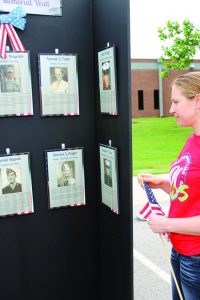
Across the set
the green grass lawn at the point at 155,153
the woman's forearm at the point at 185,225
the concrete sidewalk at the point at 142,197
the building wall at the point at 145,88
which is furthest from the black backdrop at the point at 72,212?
the building wall at the point at 145,88

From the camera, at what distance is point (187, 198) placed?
75.6 inches

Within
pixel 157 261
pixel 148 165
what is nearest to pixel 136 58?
pixel 148 165

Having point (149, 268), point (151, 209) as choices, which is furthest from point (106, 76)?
point (149, 268)

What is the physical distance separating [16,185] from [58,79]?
31.2 inches

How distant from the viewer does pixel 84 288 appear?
2951mm

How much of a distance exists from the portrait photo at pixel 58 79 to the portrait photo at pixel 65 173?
0.52 meters

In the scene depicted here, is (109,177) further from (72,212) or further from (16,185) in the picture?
(16,185)

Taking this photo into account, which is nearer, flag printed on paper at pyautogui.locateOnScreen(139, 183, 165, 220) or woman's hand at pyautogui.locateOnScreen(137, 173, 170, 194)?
flag printed on paper at pyautogui.locateOnScreen(139, 183, 165, 220)

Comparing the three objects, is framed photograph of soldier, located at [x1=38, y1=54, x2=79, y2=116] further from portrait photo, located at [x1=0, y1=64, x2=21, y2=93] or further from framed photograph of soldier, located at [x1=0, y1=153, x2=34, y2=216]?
framed photograph of soldier, located at [x1=0, y1=153, x2=34, y2=216]

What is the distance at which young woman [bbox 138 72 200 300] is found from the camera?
74.8 inches

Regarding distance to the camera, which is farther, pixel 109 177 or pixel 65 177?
pixel 65 177

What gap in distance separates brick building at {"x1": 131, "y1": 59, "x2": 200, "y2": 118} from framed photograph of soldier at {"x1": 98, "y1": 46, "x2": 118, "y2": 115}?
3351 centimetres

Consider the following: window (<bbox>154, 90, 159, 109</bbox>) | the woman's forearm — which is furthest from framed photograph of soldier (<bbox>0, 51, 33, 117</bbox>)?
window (<bbox>154, 90, 159, 109</bbox>)

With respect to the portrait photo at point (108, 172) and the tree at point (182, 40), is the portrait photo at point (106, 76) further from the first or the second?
the tree at point (182, 40)
